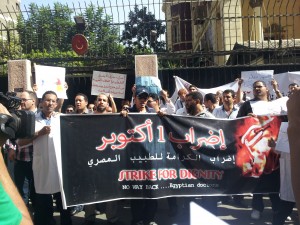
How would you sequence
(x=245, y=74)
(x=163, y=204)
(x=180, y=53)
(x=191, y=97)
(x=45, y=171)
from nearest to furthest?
1. (x=45, y=171)
2. (x=191, y=97)
3. (x=163, y=204)
4. (x=245, y=74)
5. (x=180, y=53)

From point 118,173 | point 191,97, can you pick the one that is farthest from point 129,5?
point 118,173

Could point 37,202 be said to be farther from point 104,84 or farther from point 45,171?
point 104,84

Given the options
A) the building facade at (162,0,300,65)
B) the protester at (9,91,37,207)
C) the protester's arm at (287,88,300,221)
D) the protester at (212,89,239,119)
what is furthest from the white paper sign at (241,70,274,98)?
the protester's arm at (287,88,300,221)

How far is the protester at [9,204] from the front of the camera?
1.46m

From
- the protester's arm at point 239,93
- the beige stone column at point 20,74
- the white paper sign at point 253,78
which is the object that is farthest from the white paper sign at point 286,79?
the beige stone column at point 20,74

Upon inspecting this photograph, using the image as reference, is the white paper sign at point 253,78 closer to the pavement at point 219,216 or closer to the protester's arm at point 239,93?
the protester's arm at point 239,93

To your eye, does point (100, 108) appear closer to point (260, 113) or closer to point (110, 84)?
point (260, 113)

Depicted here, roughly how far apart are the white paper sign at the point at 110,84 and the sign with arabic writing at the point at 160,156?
343cm

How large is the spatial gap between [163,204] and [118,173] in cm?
153

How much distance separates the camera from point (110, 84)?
8.90 m

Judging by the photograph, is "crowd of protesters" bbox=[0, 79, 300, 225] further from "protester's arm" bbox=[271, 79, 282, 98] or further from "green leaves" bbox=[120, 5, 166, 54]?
"green leaves" bbox=[120, 5, 166, 54]

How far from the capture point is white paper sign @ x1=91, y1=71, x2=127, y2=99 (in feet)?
28.7

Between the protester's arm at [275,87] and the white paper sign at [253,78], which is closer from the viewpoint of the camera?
the protester's arm at [275,87]

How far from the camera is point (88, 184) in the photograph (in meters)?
5.24
